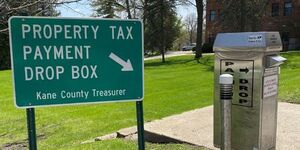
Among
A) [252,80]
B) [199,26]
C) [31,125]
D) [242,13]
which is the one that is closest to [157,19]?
[199,26]

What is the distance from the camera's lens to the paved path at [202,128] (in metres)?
5.18

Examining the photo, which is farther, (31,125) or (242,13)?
(242,13)

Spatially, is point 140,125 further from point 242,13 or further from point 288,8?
point 288,8

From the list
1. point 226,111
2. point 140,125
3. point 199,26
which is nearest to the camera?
point 140,125

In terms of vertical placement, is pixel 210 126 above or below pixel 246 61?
below

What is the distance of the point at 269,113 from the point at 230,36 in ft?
2.91

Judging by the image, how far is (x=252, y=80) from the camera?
3.72m

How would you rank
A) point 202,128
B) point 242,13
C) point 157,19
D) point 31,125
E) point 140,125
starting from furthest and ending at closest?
point 157,19 → point 242,13 → point 202,128 → point 140,125 → point 31,125

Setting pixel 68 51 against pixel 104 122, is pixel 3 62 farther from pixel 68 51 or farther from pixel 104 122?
pixel 68 51

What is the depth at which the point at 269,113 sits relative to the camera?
3.91 m

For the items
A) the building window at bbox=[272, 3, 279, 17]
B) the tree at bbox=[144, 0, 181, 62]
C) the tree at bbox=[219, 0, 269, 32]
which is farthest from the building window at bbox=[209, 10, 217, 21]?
the tree at bbox=[219, 0, 269, 32]

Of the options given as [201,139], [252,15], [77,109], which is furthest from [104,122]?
[252,15]

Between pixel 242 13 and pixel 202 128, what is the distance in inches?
959

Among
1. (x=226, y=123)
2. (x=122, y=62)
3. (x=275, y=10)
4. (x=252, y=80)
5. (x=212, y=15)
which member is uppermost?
(x=275, y=10)
